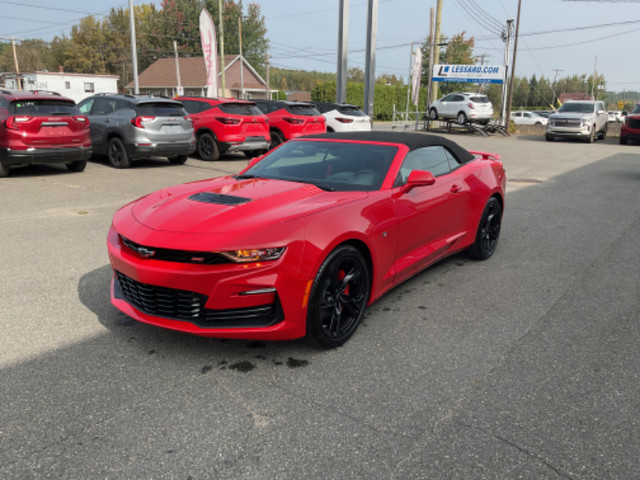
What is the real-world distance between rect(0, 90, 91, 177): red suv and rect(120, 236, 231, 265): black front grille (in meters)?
8.07

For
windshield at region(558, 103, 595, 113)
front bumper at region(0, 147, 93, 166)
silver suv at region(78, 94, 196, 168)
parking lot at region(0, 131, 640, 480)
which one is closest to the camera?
parking lot at region(0, 131, 640, 480)

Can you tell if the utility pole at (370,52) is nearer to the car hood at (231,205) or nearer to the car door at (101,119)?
the car door at (101,119)

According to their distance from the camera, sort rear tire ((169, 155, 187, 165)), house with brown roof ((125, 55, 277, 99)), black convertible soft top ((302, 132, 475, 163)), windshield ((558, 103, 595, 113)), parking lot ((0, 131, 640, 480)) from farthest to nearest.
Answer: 1. house with brown roof ((125, 55, 277, 99))
2. windshield ((558, 103, 595, 113))
3. rear tire ((169, 155, 187, 165))
4. black convertible soft top ((302, 132, 475, 163))
5. parking lot ((0, 131, 640, 480))

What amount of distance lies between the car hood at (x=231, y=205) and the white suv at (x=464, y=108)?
2738 cm

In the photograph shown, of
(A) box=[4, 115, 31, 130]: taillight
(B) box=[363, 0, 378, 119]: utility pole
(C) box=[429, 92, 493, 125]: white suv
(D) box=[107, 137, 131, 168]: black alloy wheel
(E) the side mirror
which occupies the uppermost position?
(B) box=[363, 0, 378, 119]: utility pole

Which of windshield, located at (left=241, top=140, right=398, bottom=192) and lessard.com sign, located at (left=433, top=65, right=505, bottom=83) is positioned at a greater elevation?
lessard.com sign, located at (left=433, top=65, right=505, bottom=83)

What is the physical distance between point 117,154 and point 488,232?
9.43 metres

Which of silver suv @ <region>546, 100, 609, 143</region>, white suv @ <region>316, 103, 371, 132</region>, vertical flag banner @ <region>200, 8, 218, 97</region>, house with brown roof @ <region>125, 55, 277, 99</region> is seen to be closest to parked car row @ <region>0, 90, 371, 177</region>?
white suv @ <region>316, 103, 371, 132</region>

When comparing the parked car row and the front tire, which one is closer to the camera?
the front tire

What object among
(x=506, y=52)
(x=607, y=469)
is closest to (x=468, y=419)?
(x=607, y=469)

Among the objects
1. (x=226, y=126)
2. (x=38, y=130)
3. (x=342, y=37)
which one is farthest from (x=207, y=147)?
(x=342, y=37)

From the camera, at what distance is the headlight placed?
308 cm

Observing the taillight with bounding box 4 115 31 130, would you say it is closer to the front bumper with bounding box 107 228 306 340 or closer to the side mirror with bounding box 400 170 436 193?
the front bumper with bounding box 107 228 306 340

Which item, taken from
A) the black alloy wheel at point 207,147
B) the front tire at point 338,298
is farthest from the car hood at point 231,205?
the black alloy wheel at point 207,147
